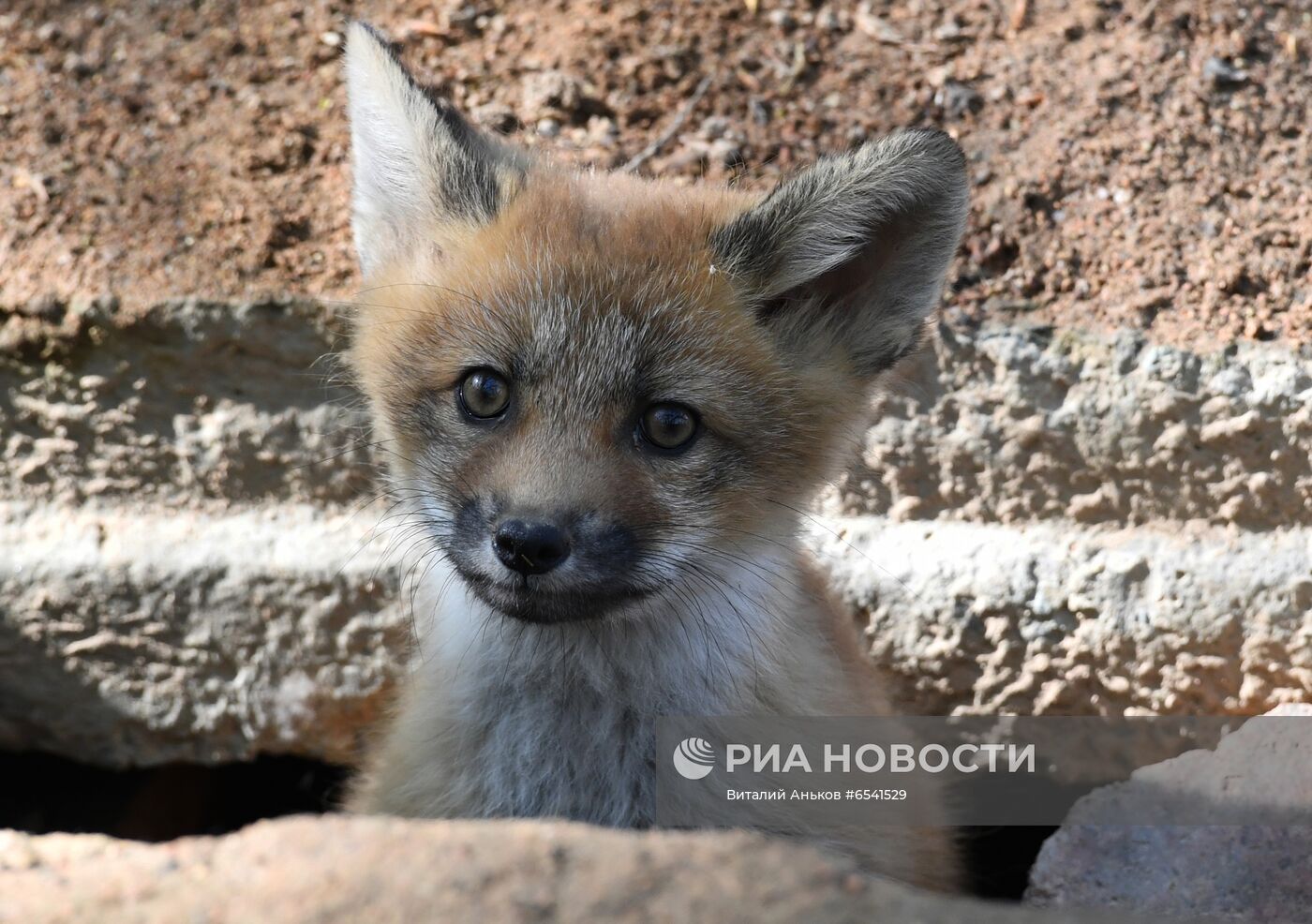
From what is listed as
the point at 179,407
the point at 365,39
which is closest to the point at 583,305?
the point at 365,39

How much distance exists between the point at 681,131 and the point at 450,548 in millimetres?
2208

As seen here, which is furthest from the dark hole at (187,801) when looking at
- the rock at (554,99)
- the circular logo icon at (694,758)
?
the rock at (554,99)

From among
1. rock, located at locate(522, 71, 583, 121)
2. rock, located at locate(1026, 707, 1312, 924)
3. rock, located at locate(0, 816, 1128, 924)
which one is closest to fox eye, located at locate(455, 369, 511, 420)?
rock, located at locate(0, 816, 1128, 924)

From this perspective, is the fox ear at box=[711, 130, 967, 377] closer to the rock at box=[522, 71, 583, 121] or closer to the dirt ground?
the dirt ground

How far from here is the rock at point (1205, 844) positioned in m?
3.12

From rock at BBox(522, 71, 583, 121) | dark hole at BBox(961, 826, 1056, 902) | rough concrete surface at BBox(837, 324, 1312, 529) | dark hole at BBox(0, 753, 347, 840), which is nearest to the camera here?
rough concrete surface at BBox(837, 324, 1312, 529)

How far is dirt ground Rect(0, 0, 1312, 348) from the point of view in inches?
155

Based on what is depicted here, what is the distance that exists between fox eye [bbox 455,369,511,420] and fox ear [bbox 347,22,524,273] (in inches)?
19.0

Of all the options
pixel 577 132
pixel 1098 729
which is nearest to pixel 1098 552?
pixel 1098 729

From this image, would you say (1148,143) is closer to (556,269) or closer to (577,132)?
(577,132)

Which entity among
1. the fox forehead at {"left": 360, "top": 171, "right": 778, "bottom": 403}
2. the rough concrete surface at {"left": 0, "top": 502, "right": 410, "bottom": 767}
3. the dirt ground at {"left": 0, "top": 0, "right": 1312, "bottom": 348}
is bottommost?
the rough concrete surface at {"left": 0, "top": 502, "right": 410, "bottom": 767}

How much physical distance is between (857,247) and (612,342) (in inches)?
27.1

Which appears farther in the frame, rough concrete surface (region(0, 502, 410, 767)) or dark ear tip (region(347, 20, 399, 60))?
rough concrete surface (region(0, 502, 410, 767))

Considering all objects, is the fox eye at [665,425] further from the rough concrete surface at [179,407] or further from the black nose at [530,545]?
the rough concrete surface at [179,407]
